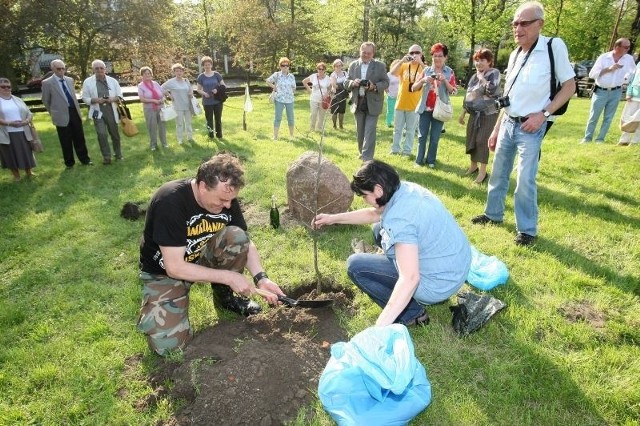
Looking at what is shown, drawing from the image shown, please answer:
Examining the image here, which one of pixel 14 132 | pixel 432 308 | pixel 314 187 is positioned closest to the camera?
pixel 432 308

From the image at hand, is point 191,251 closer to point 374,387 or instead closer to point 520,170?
point 374,387

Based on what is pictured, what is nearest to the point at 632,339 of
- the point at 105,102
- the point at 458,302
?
the point at 458,302

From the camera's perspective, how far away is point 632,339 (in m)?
2.75

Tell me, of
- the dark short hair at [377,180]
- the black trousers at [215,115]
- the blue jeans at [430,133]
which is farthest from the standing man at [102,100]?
the dark short hair at [377,180]

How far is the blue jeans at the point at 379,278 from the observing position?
2852mm

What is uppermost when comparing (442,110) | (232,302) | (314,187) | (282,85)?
(282,85)

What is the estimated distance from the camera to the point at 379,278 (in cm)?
287

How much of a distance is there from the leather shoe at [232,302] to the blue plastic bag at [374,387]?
50.5 inches

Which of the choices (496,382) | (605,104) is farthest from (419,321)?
(605,104)

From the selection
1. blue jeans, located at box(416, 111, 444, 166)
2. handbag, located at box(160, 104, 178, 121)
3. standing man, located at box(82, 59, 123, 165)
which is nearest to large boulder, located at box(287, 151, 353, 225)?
blue jeans, located at box(416, 111, 444, 166)

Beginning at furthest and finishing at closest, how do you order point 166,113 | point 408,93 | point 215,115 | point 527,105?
1. point 215,115
2. point 166,113
3. point 408,93
4. point 527,105

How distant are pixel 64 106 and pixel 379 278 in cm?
691

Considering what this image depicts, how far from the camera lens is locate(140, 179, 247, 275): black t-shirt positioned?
8.27 ft

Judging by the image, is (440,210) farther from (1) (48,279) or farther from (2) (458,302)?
(1) (48,279)
